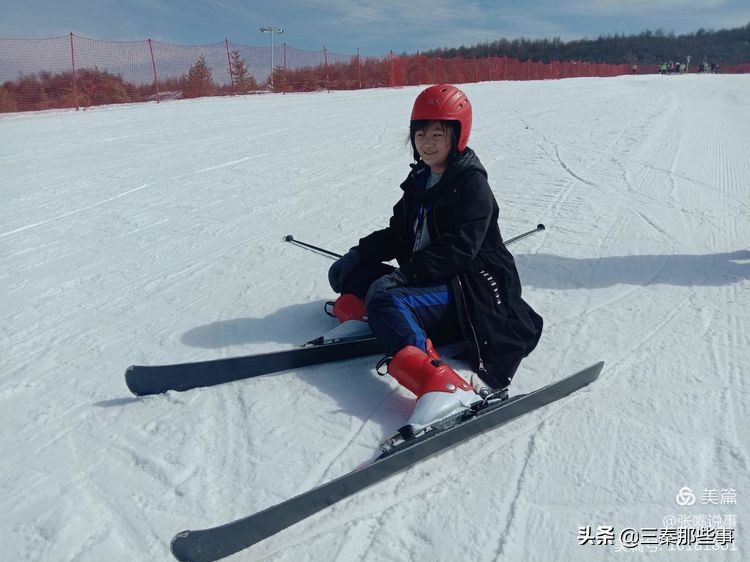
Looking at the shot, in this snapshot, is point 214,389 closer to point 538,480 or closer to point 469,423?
point 469,423

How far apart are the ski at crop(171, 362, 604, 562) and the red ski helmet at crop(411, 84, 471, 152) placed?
1.34 metres

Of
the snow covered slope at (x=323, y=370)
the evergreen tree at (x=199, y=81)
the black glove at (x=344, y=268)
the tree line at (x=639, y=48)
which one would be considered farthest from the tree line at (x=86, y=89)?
the tree line at (x=639, y=48)

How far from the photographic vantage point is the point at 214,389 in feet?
8.88

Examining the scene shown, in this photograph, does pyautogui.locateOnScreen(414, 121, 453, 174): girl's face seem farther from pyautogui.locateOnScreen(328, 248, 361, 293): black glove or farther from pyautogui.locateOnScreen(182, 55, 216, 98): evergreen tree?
pyautogui.locateOnScreen(182, 55, 216, 98): evergreen tree

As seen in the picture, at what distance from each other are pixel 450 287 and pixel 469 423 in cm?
75

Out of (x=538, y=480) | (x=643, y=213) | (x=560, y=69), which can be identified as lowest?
(x=538, y=480)

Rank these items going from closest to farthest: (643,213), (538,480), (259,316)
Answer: (538,480) < (259,316) < (643,213)

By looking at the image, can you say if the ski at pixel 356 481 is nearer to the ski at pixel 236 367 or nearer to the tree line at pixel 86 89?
the ski at pixel 236 367

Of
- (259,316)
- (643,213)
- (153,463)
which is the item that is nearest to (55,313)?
(259,316)

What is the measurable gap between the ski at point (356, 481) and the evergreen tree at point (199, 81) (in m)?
20.4

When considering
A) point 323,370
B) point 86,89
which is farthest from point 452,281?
point 86,89

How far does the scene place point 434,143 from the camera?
2.80 meters

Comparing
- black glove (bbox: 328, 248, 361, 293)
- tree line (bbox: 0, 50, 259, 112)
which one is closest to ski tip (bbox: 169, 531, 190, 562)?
black glove (bbox: 328, 248, 361, 293)

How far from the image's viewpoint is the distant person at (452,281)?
2.60m
